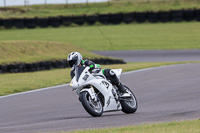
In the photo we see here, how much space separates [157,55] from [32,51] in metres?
7.70

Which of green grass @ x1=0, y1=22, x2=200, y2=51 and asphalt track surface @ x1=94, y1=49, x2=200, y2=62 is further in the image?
green grass @ x1=0, y1=22, x2=200, y2=51

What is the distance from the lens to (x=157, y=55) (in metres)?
27.9

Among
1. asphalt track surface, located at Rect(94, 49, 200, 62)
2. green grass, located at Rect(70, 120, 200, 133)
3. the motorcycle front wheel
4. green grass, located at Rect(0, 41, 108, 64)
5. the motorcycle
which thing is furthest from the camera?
asphalt track surface, located at Rect(94, 49, 200, 62)

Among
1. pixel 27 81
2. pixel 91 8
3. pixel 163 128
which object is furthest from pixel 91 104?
pixel 91 8

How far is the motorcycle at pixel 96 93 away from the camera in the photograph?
28.2 feet

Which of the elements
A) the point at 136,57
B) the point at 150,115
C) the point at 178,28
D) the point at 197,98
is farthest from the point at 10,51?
the point at 178,28

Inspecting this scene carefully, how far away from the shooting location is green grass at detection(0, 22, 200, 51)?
33.0 m

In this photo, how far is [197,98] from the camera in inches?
433

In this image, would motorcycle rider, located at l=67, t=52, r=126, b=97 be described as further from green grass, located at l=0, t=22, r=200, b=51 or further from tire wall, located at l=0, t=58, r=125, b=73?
green grass, located at l=0, t=22, r=200, b=51

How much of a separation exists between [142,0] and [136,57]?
89.4 ft

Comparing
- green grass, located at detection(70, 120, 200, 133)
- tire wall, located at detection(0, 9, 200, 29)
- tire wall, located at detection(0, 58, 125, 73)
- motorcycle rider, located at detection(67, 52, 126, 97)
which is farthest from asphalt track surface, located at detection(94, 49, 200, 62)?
green grass, located at detection(70, 120, 200, 133)

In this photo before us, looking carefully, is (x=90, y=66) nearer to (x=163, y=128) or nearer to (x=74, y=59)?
(x=74, y=59)

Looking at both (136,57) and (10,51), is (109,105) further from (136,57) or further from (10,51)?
(136,57)

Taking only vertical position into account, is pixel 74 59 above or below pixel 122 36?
above
